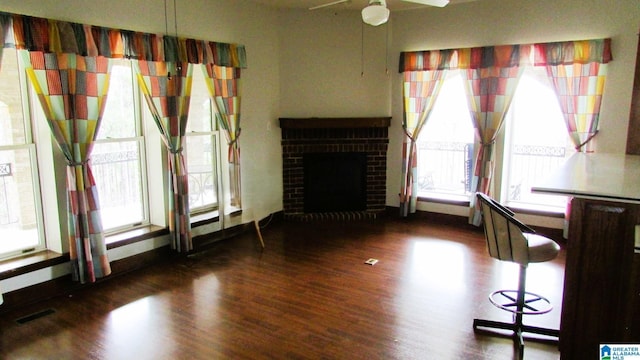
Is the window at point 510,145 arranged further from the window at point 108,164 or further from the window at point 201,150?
the window at point 108,164

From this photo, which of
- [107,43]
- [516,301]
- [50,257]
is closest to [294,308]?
[516,301]

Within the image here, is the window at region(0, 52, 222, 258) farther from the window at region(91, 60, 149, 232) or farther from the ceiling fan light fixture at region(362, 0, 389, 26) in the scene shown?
the ceiling fan light fixture at region(362, 0, 389, 26)

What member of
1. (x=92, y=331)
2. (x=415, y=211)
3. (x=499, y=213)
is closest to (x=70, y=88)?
(x=92, y=331)

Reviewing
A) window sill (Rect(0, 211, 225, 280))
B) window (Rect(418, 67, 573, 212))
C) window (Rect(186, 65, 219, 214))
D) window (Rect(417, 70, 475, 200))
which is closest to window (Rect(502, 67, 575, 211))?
window (Rect(418, 67, 573, 212))

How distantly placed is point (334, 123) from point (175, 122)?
2.22 meters

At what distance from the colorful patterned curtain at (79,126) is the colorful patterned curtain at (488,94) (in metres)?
4.04

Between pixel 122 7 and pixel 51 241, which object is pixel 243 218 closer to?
pixel 51 241

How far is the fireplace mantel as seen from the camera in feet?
19.7

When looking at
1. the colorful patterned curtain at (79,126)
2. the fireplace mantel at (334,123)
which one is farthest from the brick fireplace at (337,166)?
the colorful patterned curtain at (79,126)

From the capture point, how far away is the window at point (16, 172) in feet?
11.8

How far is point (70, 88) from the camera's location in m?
3.67

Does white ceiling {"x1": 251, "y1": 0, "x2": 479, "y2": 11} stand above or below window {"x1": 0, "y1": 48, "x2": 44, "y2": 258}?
above

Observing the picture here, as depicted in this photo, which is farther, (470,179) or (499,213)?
(470,179)

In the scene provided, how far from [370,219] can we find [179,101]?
3029 mm
